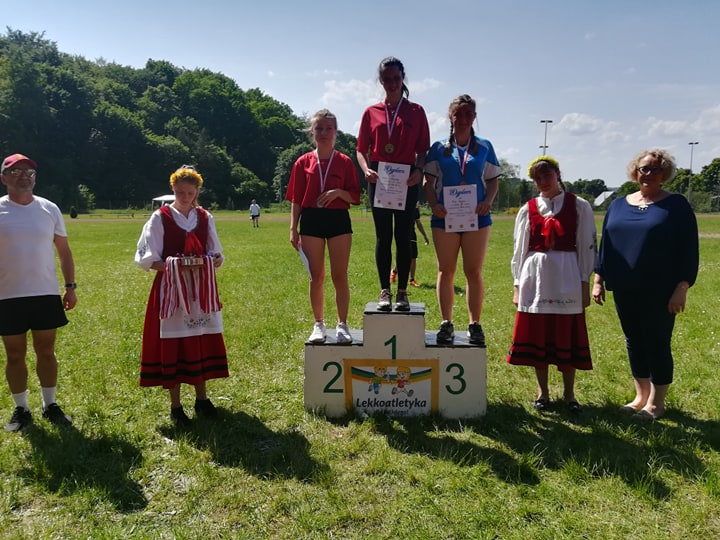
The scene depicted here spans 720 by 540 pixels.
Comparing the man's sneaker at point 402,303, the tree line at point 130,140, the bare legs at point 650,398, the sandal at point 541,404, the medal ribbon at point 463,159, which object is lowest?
the sandal at point 541,404

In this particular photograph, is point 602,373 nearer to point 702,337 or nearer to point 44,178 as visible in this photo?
point 702,337

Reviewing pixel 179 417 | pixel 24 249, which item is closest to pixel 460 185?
pixel 179 417

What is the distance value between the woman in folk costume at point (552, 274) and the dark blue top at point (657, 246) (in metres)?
0.25

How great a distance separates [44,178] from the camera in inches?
2621

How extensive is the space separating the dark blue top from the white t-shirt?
4.67 m

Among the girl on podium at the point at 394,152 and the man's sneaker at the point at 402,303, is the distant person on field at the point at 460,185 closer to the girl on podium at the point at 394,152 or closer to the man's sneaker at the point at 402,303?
the girl on podium at the point at 394,152

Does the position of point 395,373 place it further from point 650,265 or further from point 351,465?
point 650,265

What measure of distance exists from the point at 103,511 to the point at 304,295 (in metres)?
6.62

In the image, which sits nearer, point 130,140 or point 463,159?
point 463,159

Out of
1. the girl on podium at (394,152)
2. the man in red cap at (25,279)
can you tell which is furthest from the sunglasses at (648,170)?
the man in red cap at (25,279)

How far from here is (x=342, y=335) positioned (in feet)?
14.7

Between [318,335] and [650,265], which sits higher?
[650,265]

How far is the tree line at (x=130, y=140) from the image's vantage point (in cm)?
6862

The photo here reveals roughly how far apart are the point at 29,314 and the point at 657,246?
5008 mm
